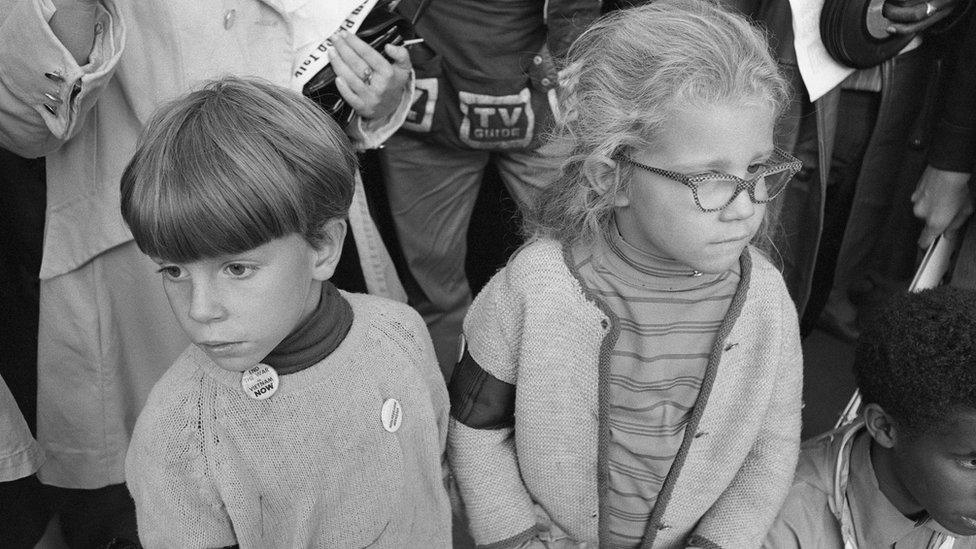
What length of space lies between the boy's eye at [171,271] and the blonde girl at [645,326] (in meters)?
0.64

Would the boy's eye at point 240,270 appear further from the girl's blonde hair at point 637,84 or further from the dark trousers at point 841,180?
the dark trousers at point 841,180

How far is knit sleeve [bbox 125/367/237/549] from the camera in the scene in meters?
1.33

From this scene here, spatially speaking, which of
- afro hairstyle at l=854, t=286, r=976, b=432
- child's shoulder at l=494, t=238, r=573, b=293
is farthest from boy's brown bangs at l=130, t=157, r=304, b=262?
afro hairstyle at l=854, t=286, r=976, b=432

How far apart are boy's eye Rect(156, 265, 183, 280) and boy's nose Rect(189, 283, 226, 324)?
0.05 metres

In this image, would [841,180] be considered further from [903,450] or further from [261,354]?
[261,354]

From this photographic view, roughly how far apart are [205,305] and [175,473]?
292 mm

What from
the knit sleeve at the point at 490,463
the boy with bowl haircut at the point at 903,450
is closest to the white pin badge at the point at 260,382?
the knit sleeve at the point at 490,463

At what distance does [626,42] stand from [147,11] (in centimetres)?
95

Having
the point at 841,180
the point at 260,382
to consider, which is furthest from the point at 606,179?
the point at 841,180

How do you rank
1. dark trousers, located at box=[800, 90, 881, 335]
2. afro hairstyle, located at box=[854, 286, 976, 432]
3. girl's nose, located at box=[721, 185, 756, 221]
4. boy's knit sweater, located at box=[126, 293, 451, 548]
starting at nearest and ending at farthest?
boy's knit sweater, located at box=[126, 293, 451, 548] < girl's nose, located at box=[721, 185, 756, 221] < afro hairstyle, located at box=[854, 286, 976, 432] < dark trousers, located at box=[800, 90, 881, 335]

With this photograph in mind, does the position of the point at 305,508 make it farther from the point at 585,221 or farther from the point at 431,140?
the point at 431,140

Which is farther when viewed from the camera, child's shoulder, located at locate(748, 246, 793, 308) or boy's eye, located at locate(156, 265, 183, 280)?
child's shoulder, located at locate(748, 246, 793, 308)

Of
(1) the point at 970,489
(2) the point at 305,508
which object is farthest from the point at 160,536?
(1) the point at 970,489

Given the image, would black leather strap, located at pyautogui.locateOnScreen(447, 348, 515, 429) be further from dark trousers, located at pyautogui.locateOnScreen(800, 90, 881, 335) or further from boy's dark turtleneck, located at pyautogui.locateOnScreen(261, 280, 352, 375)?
dark trousers, located at pyautogui.locateOnScreen(800, 90, 881, 335)
